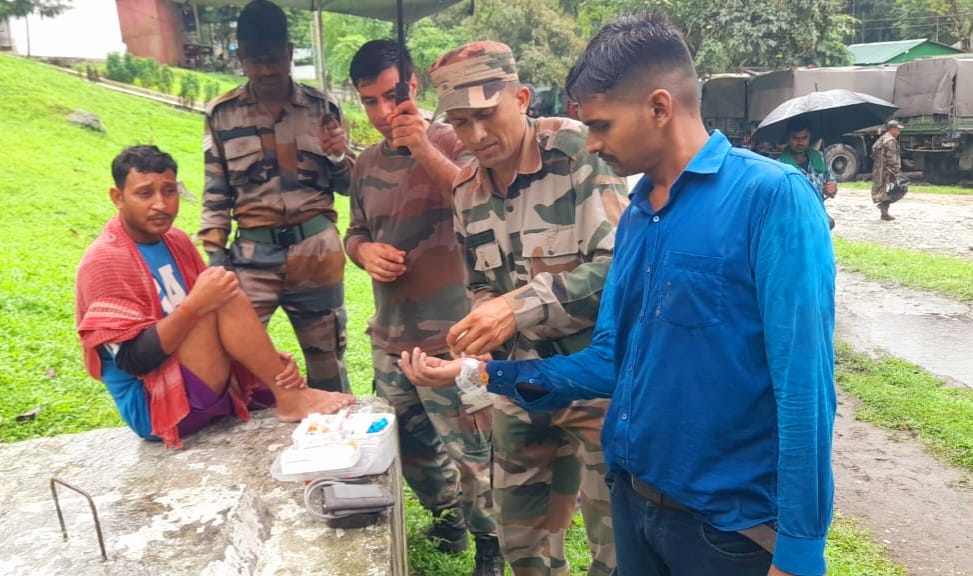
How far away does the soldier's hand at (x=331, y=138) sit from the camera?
3.52 metres

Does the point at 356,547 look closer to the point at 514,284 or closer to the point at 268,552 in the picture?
the point at 268,552

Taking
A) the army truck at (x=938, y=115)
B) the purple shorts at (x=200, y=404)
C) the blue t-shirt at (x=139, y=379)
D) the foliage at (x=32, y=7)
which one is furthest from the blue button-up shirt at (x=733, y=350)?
the army truck at (x=938, y=115)

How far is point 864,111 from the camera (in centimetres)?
776

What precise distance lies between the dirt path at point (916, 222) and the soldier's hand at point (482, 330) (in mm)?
8635

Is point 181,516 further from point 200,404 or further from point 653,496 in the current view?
point 653,496

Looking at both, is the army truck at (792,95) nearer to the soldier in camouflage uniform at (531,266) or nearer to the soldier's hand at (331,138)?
the soldier's hand at (331,138)

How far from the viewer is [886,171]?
12.0m

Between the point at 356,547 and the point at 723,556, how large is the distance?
98 centimetres

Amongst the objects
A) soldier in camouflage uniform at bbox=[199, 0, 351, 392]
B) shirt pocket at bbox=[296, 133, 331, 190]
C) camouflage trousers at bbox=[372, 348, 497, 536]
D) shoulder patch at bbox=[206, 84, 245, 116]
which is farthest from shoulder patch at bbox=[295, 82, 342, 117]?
camouflage trousers at bbox=[372, 348, 497, 536]

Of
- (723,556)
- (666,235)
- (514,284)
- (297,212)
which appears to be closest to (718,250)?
(666,235)

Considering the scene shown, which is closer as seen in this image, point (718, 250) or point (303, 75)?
point (718, 250)

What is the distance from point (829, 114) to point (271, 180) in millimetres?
6058

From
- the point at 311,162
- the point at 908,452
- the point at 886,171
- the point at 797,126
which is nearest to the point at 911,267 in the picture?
the point at 797,126

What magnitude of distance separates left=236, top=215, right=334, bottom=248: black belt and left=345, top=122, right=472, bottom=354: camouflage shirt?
1.27 ft
